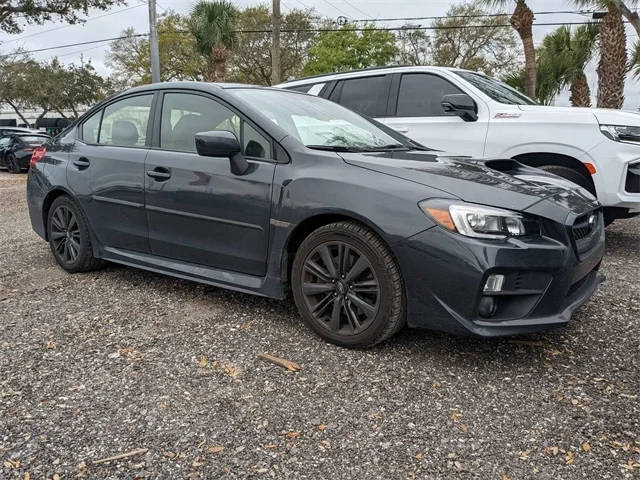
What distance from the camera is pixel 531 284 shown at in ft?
8.98

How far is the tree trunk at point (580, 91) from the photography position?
19.6m

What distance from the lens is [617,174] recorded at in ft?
16.0

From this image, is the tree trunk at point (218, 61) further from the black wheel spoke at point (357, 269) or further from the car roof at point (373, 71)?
the black wheel spoke at point (357, 269)

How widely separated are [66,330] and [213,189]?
4.23ft

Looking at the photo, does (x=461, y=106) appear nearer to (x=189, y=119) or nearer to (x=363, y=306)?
(x=189, y=119)

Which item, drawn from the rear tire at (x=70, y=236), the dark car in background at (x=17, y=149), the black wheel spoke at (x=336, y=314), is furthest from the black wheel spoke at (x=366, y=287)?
the dark car in background at (x=17, y=149)

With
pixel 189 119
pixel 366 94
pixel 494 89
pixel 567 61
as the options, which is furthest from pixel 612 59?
pixel 189 119

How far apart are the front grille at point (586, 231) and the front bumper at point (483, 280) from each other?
9cm

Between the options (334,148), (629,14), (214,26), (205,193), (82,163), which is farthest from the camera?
(214,26)

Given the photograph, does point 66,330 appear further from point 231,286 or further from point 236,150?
point 236,150

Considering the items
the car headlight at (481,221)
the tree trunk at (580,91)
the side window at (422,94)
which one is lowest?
the car headlight at (481,221)

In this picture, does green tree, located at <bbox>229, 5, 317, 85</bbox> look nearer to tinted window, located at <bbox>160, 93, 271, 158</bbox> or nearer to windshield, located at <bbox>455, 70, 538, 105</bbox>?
windshield, located at <bbox>455, 70, 538, 105</bbox>

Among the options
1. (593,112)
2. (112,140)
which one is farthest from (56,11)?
(593,112)

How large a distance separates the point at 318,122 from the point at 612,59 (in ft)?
44.4
